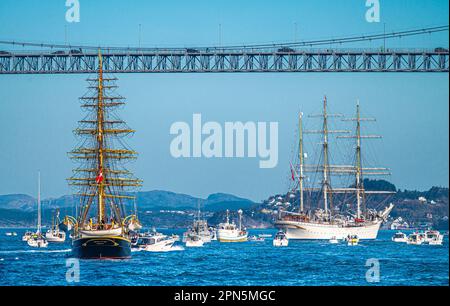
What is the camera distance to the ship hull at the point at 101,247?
2032 inches

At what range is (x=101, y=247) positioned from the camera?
169 ft

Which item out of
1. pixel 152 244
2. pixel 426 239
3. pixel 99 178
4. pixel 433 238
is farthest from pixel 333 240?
pixel 99 178

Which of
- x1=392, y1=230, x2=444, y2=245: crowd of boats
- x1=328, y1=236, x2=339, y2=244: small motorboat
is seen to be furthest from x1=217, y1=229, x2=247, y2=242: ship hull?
x1=392, y1=230, x2=444, y2=245: crowd of boats

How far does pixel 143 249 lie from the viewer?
67.6 meters

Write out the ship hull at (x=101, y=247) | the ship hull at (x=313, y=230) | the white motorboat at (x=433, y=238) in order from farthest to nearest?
the ship hull at (x=313, y=230), the white motorboat at (x=433, y=238), the ship hull at (x=101, y=247)

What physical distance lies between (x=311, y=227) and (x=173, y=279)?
59721 mm

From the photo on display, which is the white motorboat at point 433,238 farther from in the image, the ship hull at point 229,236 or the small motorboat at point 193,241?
Result: the small motorboat at point 193,241

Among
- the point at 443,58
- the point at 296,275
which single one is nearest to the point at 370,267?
the point at 296,275

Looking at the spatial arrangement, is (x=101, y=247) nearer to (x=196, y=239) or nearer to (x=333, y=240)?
(x=196, y=239)

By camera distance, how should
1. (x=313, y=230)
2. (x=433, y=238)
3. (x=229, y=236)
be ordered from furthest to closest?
(x=313, y=230)
(x=229, y=236)
(x=433, y=238)

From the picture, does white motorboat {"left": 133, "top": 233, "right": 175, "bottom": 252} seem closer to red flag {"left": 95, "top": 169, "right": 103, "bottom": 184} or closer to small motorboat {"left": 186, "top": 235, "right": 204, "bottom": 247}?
red flag {"left": 95, "top": 169, "right": 103, "bottom": 184}

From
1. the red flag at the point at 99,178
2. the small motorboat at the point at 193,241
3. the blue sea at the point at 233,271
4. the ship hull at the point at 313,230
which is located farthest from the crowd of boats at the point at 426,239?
the red flag at the point at 99,178

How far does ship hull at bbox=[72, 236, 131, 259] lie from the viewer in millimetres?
51625
